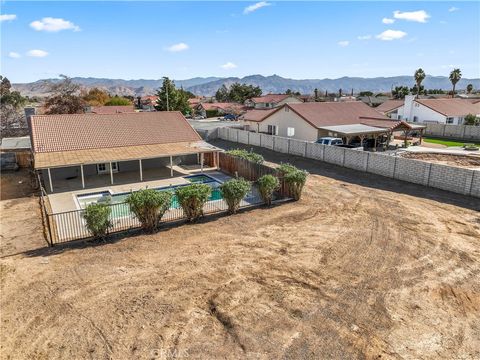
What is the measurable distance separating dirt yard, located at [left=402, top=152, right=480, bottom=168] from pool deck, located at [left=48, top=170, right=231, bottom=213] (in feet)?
59.5

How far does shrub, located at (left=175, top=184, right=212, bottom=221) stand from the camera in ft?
52.8

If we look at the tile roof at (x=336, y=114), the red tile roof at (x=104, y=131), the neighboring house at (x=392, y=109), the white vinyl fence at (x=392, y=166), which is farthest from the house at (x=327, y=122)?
the red tile roof at (x=104, y=131)

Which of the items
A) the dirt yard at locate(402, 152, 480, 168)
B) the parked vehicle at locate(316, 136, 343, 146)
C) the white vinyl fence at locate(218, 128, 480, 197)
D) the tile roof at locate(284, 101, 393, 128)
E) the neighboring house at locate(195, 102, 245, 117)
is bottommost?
the dirt yard at locate(402, 152, 480, 168)

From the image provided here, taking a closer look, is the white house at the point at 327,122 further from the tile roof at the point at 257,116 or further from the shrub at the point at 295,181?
the shrub at the point at 295,181

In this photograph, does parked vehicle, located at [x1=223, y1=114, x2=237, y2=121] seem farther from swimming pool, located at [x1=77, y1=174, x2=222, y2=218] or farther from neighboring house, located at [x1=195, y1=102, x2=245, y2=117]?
swimming pool, located at [x1=77, y1=174, x2=222, y2=218]

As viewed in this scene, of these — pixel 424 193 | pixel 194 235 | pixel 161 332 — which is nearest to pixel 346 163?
pixel 424 193

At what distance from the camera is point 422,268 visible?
12094 millimetres

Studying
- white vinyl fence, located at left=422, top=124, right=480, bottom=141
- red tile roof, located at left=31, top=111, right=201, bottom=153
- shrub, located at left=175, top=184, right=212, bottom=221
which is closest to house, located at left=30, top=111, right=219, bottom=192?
red tile roof, located at left=31, top=111, right=201, bottom=153

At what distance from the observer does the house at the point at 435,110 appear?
49541 mm

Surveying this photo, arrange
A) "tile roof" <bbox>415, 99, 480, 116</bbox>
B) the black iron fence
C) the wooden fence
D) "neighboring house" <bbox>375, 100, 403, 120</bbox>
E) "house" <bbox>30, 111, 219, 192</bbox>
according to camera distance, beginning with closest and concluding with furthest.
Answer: the black iron fence, the wooden fence, "house" <bbox>30, 111, 219, 192</bbox>, "tile roof" <bbox>415, 99, 480, 116</bbox>, "neighboring house" <bbox>375, 100, 403, 120</bbox>

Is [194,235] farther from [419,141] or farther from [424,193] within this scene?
[419,141]

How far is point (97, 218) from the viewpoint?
46.2ft

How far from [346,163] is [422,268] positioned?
1681 centimetres

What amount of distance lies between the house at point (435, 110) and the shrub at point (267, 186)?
135ft
